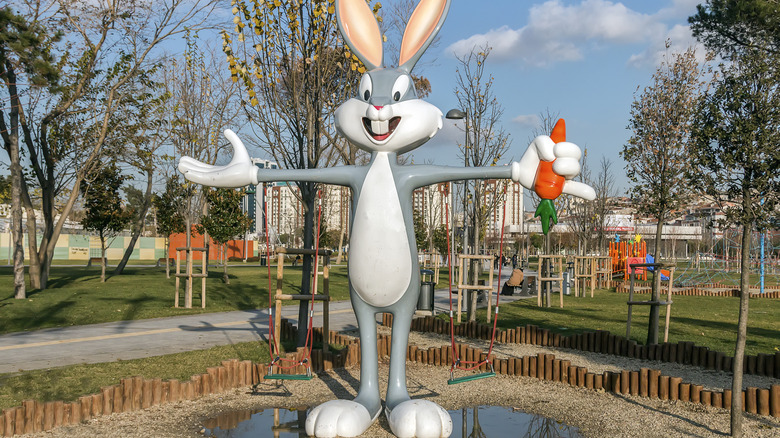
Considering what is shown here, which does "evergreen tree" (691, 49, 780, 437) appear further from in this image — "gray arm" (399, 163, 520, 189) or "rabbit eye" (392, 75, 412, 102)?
"rabbit eye" (392, 75, 412, 102)

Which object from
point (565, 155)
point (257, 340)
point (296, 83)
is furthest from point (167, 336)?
point (565, 155)

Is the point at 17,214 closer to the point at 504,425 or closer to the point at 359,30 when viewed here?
the point at 359,30

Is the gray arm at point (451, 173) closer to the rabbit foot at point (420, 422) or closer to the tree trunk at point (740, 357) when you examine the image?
the rabbit foot at point (420, 422)

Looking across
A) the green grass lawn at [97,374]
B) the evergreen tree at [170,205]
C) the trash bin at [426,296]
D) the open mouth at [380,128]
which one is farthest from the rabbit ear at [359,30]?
the evergreen tree at [170,205]

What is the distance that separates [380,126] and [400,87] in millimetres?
454

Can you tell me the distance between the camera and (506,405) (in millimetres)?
6293

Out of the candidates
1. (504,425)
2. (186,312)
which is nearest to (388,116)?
(504,425)

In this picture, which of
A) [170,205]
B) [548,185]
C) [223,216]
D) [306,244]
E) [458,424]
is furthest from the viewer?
[170,205]

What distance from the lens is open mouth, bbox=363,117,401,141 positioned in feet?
17.6

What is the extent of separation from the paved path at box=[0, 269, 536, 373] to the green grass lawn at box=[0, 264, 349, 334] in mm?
685

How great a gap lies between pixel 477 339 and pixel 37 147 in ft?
48.0

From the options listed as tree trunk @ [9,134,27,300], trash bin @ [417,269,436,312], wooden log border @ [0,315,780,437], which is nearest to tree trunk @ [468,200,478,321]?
trash bin @ [417,269,436,312]

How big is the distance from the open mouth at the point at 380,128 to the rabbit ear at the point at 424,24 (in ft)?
2.05

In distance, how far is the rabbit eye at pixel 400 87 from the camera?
18.1 ft
